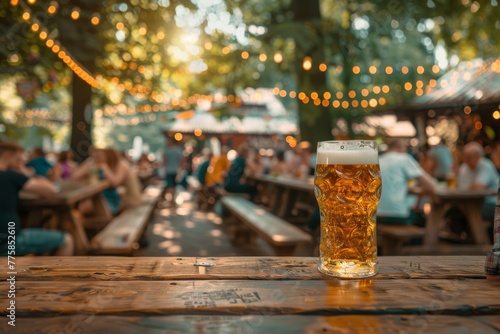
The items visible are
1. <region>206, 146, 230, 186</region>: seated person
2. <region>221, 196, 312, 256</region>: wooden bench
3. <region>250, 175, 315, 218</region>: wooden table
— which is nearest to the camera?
<region>221, 196, 312, 256</region>: wooden bench

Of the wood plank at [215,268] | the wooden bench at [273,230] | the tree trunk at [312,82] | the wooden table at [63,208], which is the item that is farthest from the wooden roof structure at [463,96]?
the wood plank at [215,268]

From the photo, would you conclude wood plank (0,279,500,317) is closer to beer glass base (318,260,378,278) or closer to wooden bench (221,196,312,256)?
beer glass base (318,260,378,278)

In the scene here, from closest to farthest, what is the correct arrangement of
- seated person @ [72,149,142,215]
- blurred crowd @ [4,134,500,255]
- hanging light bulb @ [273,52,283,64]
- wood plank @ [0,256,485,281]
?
wood plank @ [0,256,485,281] < blurred crowd @ [4,134,500,255] < seated person @ [72,149,142,215] < hanging light bulb @ [273,52,283,64]

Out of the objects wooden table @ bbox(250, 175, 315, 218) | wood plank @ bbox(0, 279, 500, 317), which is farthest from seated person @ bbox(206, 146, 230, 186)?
wood plank @ bbox(0, 279, 500, 317)

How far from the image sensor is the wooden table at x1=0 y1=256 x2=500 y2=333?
804mm

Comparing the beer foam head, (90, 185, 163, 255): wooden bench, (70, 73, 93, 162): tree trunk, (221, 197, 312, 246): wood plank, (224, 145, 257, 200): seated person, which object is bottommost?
(90, 185, 163, 255): wooden bench

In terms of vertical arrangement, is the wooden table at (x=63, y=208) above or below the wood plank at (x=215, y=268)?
below

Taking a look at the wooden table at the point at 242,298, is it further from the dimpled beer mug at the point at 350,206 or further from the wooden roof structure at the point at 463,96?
the wooden roof structure at the point at 463,96

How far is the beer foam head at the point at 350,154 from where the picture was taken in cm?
120

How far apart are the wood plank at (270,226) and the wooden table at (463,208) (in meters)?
1.11

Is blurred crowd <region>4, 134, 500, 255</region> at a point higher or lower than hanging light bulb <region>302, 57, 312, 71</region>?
lower

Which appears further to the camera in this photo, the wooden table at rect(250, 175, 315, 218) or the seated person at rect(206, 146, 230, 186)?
the seated person at rect(206, 146, 230, 186)

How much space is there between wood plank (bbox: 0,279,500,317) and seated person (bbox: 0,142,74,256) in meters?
1.58

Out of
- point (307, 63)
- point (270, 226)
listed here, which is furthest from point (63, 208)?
point (307, 63)
